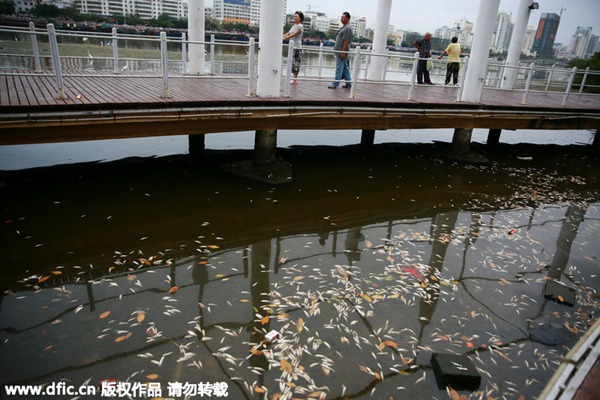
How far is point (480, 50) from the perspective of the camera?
38.0ft

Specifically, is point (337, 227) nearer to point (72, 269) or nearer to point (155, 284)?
point (155, 284)

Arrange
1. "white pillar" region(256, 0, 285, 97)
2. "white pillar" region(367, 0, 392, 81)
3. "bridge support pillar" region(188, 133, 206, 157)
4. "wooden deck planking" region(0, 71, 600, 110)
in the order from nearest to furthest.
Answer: "wooden deck planking" region(0, 71, 600, 110) → "white pillar" region(256, 0, 285, 97) → "bridge support pillar" region(188, 133, 206, 157) → "white pillar" region(367, 0, 392, 81)

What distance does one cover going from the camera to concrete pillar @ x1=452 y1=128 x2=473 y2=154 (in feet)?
42.9

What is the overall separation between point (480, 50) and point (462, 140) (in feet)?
9.58

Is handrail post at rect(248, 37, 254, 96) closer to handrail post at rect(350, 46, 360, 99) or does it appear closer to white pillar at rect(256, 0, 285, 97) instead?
white pillar at rect(256, 0, 285, 97)

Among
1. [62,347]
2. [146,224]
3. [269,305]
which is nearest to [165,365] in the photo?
[62,347]

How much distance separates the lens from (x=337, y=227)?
8.04 m

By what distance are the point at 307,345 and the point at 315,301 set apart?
3.05ft

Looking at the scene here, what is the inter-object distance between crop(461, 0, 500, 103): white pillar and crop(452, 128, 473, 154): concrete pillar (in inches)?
45.8

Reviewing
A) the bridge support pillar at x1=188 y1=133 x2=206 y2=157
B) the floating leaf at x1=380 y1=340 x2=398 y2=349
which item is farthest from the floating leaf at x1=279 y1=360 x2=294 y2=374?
the bridge support pillar at x1=188 y1=133 x2=206 y2=157

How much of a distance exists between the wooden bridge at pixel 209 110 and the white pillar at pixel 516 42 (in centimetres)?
408

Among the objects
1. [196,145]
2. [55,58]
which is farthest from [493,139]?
[55,58]

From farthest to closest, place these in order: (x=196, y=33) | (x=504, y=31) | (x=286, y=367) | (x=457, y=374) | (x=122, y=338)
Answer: (x=504, y=31) < (x=196, y=33) < (x=122, y=338) < (x=286, y=367) < (x=457, y=374)

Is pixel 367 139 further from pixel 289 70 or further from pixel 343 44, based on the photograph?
pixel 289 70
